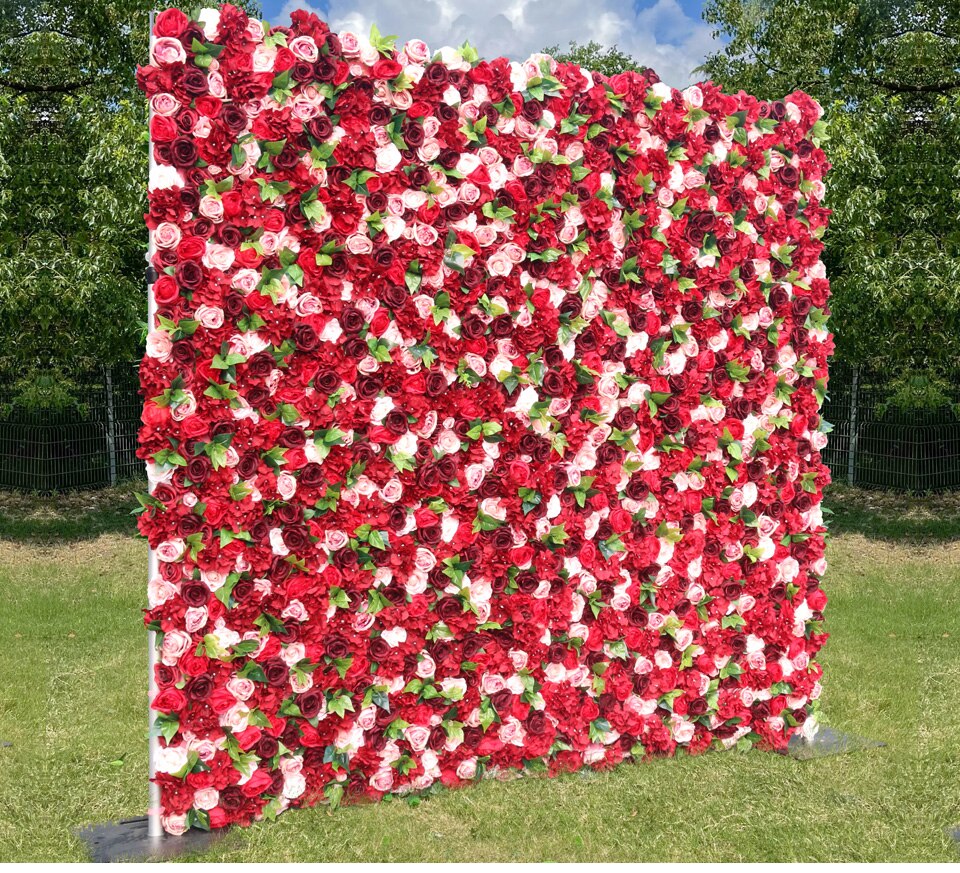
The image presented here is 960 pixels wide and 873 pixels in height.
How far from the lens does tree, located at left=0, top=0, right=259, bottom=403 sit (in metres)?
8.41

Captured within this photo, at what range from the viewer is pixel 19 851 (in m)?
3.53

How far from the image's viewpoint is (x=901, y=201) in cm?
942

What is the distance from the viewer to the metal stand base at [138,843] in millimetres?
3439

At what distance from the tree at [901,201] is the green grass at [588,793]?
3.37m

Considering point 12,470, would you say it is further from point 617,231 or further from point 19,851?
point 617,231

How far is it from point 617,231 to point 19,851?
136 inches

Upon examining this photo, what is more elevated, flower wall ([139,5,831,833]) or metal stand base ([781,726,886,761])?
flower wall ([139,5,831,833])

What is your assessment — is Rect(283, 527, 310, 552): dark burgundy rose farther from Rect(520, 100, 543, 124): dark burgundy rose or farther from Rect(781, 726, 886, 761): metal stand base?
Rect(781, 726, 886, 761): metal stand base

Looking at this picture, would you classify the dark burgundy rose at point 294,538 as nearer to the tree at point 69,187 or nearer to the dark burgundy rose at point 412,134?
the dark burgundy rose at point 412,134

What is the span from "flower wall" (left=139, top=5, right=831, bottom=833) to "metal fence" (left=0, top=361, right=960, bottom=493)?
5.67 meters

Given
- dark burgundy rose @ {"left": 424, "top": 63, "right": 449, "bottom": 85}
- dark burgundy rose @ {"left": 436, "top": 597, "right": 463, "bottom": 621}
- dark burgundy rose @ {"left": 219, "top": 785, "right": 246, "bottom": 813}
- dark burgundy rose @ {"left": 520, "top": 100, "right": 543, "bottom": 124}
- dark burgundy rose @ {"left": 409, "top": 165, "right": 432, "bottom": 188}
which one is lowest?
dark burgundy rose @ {"left": 219, "top": 785, "right": 246, "bottom": 813}

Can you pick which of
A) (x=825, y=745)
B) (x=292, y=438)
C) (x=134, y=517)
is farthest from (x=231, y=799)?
(x=134, y=517)

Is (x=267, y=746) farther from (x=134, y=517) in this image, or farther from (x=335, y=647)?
(x=134, y=517)

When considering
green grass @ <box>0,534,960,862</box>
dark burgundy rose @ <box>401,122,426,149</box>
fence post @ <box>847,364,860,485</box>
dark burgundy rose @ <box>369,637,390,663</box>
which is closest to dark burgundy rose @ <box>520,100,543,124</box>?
dark burgundy rose @ <box>401,122,426,149</box>
